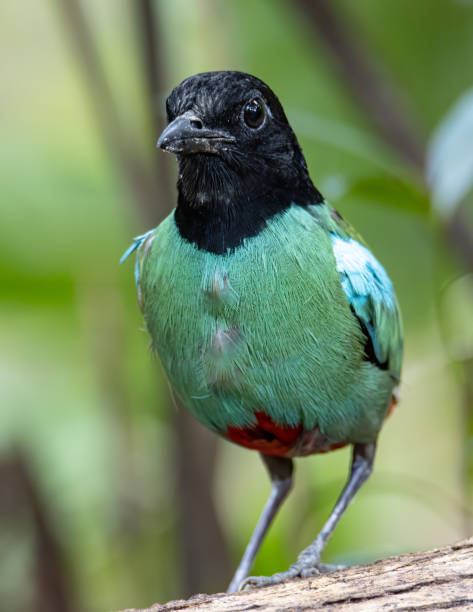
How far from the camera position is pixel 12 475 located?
16.4 feet

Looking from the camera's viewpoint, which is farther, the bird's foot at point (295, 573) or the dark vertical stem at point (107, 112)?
the dark vertical stem at point (107, 112)

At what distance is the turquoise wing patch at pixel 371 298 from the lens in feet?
10.9

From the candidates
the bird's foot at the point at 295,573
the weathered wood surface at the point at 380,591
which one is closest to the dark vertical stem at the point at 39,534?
the bird's foot at the point at 295,573

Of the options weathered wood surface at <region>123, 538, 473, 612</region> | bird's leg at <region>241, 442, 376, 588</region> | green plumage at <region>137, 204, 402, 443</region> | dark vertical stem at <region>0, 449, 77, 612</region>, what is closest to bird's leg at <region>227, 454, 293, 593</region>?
bird's leg at <region>241, 442, 376, 588</region>

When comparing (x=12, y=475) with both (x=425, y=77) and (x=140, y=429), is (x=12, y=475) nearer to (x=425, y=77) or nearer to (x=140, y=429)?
(x=140, y=429)

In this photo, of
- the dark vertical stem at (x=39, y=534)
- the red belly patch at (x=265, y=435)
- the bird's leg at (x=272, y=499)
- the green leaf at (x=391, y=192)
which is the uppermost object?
the green leaf at (x=391, y=192)

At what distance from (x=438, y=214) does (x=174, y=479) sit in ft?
7.81

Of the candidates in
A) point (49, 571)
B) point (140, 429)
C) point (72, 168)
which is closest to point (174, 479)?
point (49, 571)

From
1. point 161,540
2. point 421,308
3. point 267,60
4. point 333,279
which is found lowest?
point 161,540

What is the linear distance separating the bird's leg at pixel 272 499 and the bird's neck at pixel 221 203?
3.93ft

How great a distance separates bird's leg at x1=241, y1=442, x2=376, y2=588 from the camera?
3.22 meters

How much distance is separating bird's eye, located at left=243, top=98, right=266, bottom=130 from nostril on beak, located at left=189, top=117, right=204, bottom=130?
20 centimetres

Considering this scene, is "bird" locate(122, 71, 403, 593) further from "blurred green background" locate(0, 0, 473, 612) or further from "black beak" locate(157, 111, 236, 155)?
"blurred green background" locate(0, 0, 473, 612)

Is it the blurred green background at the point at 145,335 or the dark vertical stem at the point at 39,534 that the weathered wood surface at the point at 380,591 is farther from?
the dark vertical stem at the point at 39,534
